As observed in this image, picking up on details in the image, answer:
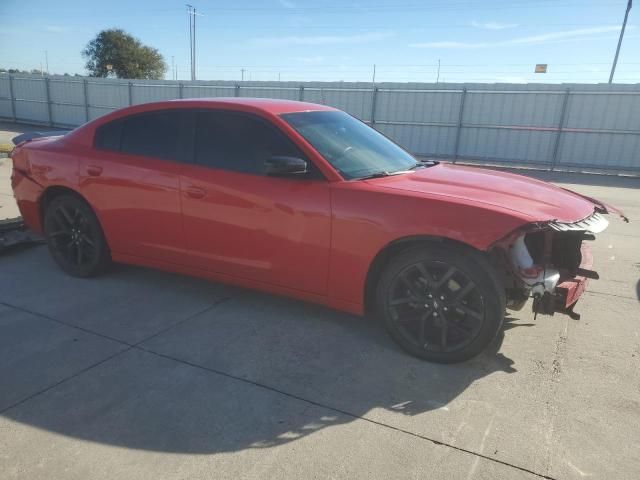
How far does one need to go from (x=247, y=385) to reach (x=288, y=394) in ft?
0.88

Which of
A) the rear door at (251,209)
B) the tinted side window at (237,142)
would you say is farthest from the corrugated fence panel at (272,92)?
the rear door at (251,209)

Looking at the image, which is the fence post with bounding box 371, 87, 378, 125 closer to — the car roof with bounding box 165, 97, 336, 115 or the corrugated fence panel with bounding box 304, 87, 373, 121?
the corrugated fence panel with bounding box 304, 87, 373, 121

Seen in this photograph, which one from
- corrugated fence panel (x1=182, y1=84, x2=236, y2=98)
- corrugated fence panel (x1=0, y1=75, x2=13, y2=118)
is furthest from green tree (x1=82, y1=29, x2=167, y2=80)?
corrugated fence panel (x1=182, y1=84, x2=236, y2=98)

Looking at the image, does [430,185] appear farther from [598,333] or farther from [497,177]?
[598,333]

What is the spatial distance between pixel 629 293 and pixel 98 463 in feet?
14.9

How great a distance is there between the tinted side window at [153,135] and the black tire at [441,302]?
207 cm

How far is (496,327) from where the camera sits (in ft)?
9.83

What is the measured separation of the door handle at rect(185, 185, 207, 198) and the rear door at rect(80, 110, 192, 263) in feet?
0.38

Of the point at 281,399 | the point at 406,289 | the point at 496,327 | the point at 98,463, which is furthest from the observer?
the point at 406,289

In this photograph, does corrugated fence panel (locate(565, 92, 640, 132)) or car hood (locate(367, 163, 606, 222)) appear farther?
corrugated fence panel (locate(565, 92, 640, 132))

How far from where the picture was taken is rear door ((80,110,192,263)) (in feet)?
13.0

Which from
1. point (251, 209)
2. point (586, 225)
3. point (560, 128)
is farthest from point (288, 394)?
point (560, 128)

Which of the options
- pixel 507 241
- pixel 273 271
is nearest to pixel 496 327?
pixel 507 241

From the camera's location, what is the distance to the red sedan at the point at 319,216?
3.00m
